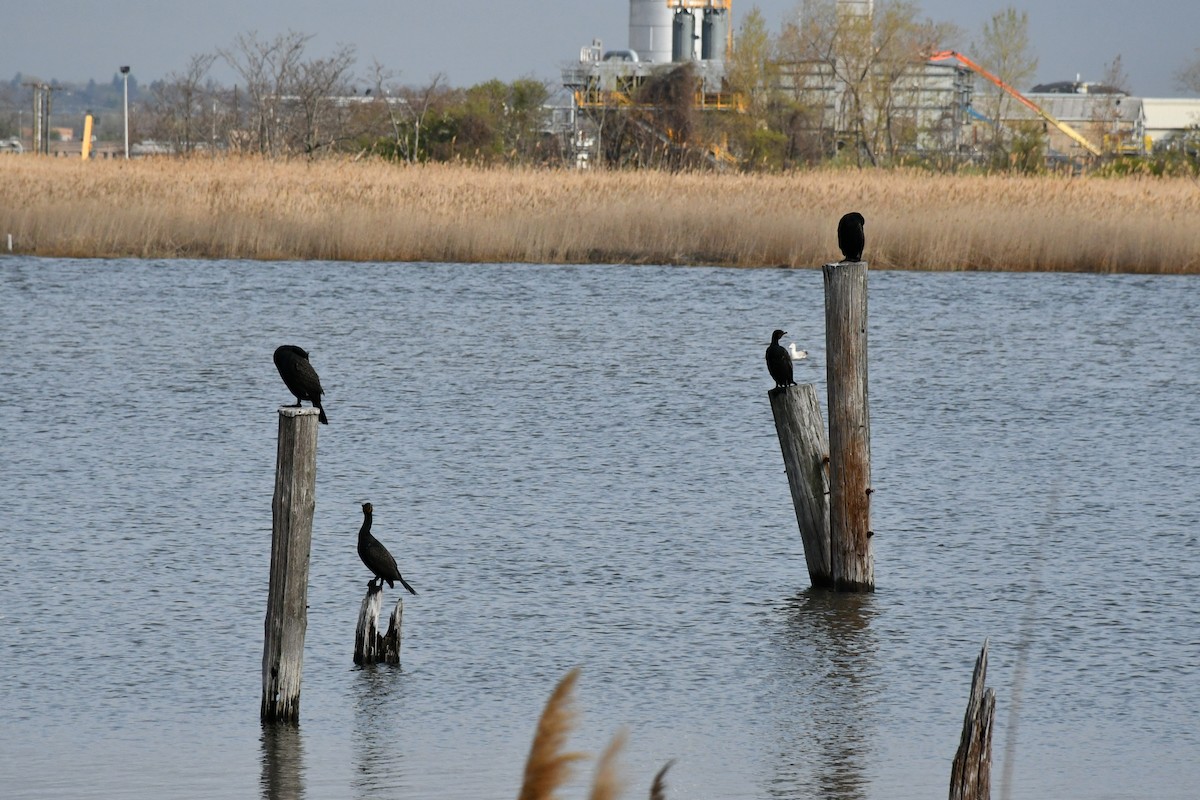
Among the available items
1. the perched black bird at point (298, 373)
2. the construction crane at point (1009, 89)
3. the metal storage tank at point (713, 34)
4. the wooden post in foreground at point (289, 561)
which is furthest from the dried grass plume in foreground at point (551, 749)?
the metal storage tank at point (713, 34)

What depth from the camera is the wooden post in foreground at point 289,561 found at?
6.00 meters

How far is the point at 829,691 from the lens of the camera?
23.1 ft

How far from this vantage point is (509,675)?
7.07 metres

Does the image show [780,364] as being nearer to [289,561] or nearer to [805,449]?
[805,449]

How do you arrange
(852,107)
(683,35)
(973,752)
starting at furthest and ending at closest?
(683,35) < (852,107) < (973,752)

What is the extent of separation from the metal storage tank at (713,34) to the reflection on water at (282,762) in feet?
296

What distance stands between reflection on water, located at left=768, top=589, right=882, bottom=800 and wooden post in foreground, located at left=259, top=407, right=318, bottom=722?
74.1 inches

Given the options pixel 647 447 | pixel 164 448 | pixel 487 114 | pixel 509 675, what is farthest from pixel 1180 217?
pixel 487 114

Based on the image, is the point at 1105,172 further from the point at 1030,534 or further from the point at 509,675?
the point at 509,675

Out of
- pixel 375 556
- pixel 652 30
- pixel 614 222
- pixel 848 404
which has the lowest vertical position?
pixel 375 556


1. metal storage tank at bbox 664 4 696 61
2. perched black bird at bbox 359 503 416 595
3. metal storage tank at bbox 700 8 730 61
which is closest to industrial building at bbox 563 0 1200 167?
metal storage tank at bbox 664 4 696 61

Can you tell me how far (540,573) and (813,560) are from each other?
145cm

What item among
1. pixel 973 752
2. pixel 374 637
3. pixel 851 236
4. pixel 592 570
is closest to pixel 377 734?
pixel 374 637

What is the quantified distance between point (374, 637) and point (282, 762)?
3.98ft
